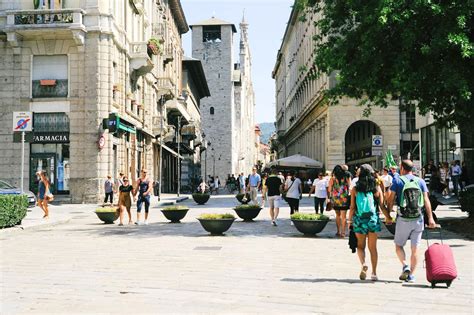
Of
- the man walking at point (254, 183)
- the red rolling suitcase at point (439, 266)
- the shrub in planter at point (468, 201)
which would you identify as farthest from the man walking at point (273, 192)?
the red rolling suitcase at point (439, 266)

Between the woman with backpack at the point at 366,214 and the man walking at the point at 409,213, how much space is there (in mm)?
324

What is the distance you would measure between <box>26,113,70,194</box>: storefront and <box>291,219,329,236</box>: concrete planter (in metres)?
19.3

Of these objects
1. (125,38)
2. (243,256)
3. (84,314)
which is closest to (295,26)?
(125,38)

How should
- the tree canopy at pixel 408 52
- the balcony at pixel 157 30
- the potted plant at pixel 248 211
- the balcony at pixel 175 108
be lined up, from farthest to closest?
1. the balcony at pixel 175 108
2. the balcony at pixel 157 30
3. the potted plant at pixel 248 211
4. the tree canopy at pixel 408 52

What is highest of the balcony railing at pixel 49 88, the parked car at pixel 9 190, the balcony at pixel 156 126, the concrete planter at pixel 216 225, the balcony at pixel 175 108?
the balcony at pixel 175 108

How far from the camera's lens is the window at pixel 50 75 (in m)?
30.7

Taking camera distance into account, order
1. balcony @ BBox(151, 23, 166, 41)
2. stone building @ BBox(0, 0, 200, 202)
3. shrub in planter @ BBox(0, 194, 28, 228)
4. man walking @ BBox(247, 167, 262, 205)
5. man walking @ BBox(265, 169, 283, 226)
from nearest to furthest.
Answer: shrub in planter @ BBox(0, 194, 28, 228) < man walking @ BBox(265, 169, 283, 226) < man walking @ BBox(247, 167, 262, 205) < stone building @ BBox(0, 0, 200, 202) < balcony @ BBox(151, 23, 166, 41)

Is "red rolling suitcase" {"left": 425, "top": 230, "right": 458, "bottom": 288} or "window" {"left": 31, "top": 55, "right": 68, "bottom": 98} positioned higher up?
"window" {"left": 31, "top": 55, "right": 68, "bottom": 98}

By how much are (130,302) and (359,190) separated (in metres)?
3.77

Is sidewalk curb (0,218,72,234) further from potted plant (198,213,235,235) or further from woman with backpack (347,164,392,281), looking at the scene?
woman with backpack (347,164,392,281)

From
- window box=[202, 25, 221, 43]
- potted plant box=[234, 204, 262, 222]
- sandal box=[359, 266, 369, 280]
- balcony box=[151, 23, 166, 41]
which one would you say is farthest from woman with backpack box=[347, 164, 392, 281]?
window box=[202, 25, 221, 43]

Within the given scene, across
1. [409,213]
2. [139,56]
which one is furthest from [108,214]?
[139,56]

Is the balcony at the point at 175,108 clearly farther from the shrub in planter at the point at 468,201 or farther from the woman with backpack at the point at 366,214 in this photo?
the woman with backpack at the point at 366,214

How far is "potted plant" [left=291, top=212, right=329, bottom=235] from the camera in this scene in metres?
14.1
